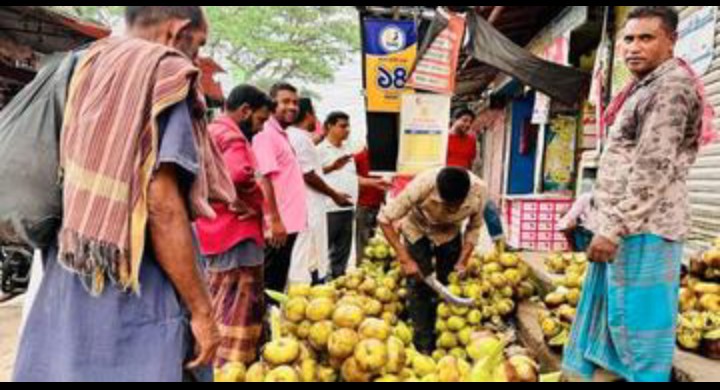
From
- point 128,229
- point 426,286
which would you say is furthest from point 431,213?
point 128,229

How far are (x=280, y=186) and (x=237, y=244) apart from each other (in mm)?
939

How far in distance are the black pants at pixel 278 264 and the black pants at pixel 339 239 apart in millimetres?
1437

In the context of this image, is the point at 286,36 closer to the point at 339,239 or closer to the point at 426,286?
the point at 339,239

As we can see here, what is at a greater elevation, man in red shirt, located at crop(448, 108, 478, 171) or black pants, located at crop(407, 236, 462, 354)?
man in red shirt, located at crop(448, 108, 478, 171)

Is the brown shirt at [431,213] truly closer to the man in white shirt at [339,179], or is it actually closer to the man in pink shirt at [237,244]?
the man in pink shirt at [237,244]

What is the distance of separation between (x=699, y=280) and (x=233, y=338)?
3.02 metres

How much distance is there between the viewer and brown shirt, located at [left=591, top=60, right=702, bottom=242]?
8.54ft

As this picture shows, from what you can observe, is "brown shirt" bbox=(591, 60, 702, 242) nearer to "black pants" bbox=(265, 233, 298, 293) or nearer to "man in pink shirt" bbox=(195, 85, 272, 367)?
"man in pink shirt" bbox=(195, 85, 272, 367)

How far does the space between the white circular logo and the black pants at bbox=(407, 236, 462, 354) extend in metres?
3.02

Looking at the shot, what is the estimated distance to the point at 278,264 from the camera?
196 inches

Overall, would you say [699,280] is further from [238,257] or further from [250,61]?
[250,61]

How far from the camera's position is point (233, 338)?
397 cm

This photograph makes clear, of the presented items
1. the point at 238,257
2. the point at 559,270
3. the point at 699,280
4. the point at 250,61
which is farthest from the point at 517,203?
the point at 250,61

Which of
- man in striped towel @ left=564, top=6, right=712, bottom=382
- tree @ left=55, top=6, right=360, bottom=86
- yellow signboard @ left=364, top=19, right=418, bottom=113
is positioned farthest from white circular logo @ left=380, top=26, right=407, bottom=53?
tree @ left=55, top=6, right=360, bottom=86
